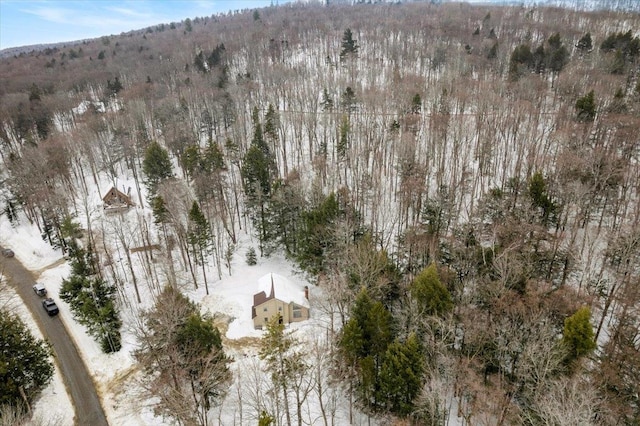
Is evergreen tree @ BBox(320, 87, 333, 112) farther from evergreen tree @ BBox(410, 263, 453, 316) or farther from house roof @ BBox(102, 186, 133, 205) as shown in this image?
evergreen tree @ BBox(410, 263, 453, 316)

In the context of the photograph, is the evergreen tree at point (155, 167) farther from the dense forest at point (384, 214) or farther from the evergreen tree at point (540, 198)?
the evergreen tree at point (540, 198)

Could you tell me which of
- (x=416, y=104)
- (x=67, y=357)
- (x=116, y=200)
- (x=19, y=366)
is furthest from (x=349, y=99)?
(x=19, y=366)

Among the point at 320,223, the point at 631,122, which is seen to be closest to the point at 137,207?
the point at 320,223

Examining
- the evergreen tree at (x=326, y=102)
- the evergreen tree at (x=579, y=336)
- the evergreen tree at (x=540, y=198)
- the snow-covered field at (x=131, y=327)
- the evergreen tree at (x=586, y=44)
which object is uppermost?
the evergreen tree at (x=586, y=44)

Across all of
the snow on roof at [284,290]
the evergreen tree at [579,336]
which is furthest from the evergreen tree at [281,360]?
the evergreen tree at [579,336]

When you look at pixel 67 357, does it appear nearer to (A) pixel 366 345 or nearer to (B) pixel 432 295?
(A) pixel 366 345

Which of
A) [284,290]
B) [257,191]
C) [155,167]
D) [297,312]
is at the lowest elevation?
[297,312]
